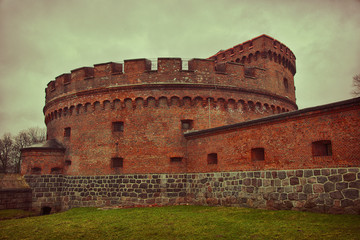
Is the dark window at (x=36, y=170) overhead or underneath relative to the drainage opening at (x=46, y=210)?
overhead

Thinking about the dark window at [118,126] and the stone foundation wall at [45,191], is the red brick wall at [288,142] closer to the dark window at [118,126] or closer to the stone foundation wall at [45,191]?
the dark window at [118,126]

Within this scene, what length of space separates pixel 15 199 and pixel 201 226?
11.5m

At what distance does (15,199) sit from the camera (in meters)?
14.5

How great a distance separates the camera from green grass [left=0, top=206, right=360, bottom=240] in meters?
6.75

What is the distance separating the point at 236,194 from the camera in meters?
11.4

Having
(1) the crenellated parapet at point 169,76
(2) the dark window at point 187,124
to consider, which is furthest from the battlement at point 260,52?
(2) the dark window at point 187,124

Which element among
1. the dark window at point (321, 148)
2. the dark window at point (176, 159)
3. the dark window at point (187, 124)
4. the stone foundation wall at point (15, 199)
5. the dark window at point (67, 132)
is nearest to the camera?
the dark window at point (321, 148)

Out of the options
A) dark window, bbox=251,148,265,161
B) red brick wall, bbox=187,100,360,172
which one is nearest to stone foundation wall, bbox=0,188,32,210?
red brick wall, bbox=187,100,360,172

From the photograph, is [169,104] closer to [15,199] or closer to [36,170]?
[36,170]

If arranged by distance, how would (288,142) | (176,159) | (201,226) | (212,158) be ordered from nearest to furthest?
(201,226)
(288,142)
(212,158)
(176,159)

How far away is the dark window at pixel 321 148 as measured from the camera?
30.0ft

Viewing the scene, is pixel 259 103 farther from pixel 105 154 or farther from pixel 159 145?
pixel 105 154

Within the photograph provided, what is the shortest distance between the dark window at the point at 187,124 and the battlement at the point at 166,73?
216 centimetres

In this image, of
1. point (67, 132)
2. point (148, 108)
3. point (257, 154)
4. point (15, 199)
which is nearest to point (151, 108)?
point (148, 108)
